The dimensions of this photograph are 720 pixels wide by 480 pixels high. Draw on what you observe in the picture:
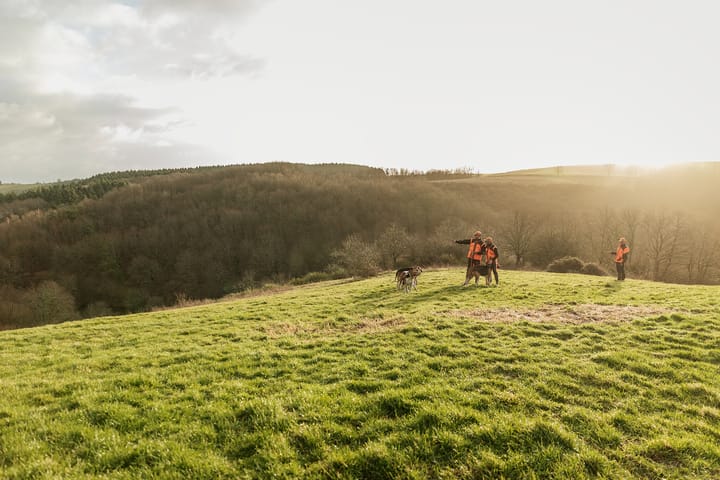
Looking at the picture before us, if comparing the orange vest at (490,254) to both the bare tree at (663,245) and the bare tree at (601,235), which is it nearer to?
the bare tree at (601,235)

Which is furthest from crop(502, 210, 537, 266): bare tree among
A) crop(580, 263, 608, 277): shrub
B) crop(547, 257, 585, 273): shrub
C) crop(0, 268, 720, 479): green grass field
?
crop(0, 268, 720, 479): green grass field

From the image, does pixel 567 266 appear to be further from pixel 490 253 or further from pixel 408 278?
pixel 408 278

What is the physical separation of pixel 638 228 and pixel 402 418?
3412 inches

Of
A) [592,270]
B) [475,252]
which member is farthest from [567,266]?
[475,252]

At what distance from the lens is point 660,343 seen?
11.0 m

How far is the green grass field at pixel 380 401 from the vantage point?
5.45 m

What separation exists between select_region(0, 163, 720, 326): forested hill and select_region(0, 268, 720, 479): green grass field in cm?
3699

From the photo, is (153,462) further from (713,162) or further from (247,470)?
(713,162)

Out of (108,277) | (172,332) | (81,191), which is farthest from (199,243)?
(172,332)

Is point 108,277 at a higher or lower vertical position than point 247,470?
lower

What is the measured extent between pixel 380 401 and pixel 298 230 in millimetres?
120356

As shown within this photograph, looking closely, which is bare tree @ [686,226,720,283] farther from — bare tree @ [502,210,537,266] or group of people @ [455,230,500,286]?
group of people @ [455,230,500,286]

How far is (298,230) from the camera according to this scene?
125m

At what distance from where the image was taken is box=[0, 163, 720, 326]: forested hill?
61656mm
